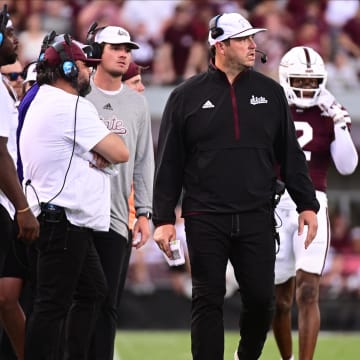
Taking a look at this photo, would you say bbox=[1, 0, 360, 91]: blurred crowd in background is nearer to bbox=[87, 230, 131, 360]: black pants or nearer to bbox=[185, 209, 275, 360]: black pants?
bbox=[87, 230, 131, 360]: black pants

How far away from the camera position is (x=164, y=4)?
733 inches

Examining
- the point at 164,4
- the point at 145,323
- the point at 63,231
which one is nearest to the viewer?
the point at 63,231

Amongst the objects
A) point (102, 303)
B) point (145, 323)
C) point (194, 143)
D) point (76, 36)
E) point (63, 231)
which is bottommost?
point (145, 323)

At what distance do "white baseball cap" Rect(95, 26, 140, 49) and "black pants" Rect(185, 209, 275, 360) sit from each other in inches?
56.3

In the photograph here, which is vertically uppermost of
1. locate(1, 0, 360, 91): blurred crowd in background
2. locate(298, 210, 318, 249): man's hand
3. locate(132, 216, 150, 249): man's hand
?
locate(1, 0, 360, 91): blurred crowd in background

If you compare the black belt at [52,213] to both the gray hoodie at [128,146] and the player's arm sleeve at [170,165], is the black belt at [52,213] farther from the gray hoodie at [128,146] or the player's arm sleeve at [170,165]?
the gray hoodie at [128,146]

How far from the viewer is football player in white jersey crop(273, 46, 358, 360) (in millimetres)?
9062

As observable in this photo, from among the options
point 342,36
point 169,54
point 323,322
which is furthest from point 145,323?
point 342,36

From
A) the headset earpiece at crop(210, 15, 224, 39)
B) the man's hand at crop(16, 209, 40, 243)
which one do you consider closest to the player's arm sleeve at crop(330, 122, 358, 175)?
the headset earpiece at crop(210, 15, 224, 39)

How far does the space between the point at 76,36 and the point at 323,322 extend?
17.2 ft

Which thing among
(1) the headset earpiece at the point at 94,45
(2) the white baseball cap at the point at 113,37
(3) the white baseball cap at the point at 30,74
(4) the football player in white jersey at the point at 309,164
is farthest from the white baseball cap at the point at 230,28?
(4) the football player in white jersey at the point at 309,164

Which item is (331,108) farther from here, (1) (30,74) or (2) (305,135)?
(1) (30,74)

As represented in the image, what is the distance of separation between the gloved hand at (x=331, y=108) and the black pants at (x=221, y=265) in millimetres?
1805

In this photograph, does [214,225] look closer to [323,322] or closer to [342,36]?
[323,322]
